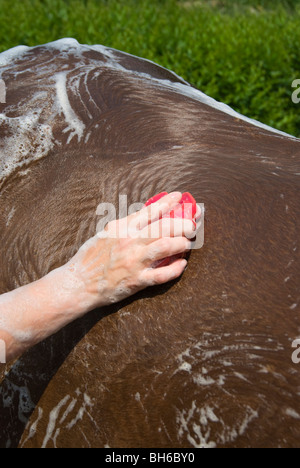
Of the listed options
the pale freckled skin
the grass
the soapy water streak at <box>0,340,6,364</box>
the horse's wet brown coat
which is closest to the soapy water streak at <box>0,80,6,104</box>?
the horse's wet brown coat

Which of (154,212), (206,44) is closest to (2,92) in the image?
(154,212)

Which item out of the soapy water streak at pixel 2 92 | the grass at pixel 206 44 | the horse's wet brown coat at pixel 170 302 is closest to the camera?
the horse's wet brown coat at pixel 170 302

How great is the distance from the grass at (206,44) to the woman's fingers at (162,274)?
3003mm

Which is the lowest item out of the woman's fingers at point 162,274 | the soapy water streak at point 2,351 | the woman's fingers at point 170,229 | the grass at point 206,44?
the grass at point 206,44

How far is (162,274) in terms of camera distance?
4.03 feet

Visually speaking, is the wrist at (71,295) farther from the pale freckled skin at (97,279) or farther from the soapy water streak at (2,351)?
the soapy water streak at (2,351)

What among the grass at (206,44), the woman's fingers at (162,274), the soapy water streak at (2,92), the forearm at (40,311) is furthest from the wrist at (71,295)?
the grass at (206,44)

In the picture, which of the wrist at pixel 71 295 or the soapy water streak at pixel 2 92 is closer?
the wrist at pixel 71 295

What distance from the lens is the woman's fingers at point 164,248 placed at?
4.04ft

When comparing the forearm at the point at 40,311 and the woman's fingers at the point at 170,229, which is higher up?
the woman's fingers at the point at 170,229

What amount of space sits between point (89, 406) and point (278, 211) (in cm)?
61

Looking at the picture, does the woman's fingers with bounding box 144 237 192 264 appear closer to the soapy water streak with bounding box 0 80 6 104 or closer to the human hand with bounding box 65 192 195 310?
the human hand with bounding box 65 192 195 310

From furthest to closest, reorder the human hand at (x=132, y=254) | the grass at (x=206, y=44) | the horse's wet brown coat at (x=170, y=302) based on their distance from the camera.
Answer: the grass at (x=206, y=44), the human hand at (x=132, y=254), the horse's wet brown coat at (x=170, y=302)

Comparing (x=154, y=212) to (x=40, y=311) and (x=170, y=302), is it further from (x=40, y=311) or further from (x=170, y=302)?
(x=40, y=311)
